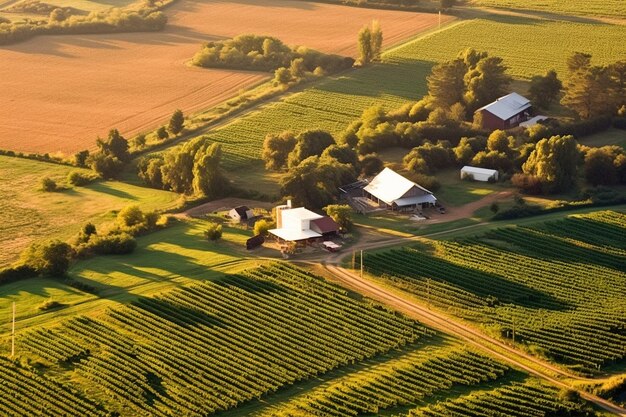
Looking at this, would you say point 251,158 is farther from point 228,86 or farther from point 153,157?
point 228,86

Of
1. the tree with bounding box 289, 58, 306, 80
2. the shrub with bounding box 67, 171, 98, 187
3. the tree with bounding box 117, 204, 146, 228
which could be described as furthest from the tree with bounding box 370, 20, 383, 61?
A: the tree with bounding box 117, 204, 146, 228

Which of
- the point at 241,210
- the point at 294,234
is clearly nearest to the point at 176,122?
the point at 241,210

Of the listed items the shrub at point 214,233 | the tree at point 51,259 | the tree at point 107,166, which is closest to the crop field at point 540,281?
the shrub at point 214,233

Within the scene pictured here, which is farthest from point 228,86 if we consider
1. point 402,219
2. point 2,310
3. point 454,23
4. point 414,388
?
point 414,388

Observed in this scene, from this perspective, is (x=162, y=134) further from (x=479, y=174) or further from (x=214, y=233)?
(x=479, y=174)

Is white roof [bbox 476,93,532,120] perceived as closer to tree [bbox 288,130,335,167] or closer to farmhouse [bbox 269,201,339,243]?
tree [bbox 288,130,335,167]

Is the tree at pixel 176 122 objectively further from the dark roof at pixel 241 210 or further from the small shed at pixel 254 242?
the small shed at pixel 254 242
